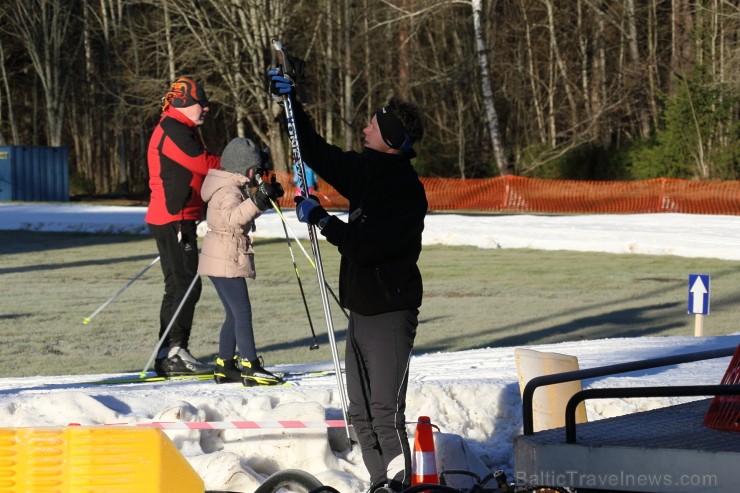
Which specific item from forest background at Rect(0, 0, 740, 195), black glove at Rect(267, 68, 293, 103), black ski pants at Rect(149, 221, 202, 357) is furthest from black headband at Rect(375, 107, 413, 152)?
forest background at Rect(0, 0, 740, 195)

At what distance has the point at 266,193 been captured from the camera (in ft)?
25.7

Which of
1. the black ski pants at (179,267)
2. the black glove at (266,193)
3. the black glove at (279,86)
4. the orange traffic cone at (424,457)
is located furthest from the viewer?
the black ski pants at (179,267)

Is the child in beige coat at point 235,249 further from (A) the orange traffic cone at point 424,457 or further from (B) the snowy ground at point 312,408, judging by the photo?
(A) the orange traffic cone at point 424,457

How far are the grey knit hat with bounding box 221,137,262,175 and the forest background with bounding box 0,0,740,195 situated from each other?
101ft

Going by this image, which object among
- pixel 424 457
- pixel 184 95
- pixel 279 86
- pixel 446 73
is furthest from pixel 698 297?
pixel 446 73

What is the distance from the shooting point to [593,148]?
154 feet

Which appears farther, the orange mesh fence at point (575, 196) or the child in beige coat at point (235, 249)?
the orange mesh fence at point (575, 196)

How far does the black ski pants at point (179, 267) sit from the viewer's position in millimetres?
8867

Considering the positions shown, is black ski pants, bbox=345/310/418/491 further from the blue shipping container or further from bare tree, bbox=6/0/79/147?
bare tree, bbox=6/0/79/147

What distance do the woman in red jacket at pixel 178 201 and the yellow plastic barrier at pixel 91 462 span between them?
4.28m

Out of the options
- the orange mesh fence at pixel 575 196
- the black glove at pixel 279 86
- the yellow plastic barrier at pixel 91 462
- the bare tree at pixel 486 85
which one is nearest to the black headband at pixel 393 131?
the black glove at pixel 279 86

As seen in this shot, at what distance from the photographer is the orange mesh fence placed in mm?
35062

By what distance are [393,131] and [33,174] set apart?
1616 inches

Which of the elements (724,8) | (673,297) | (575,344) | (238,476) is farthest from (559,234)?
(724,8)
